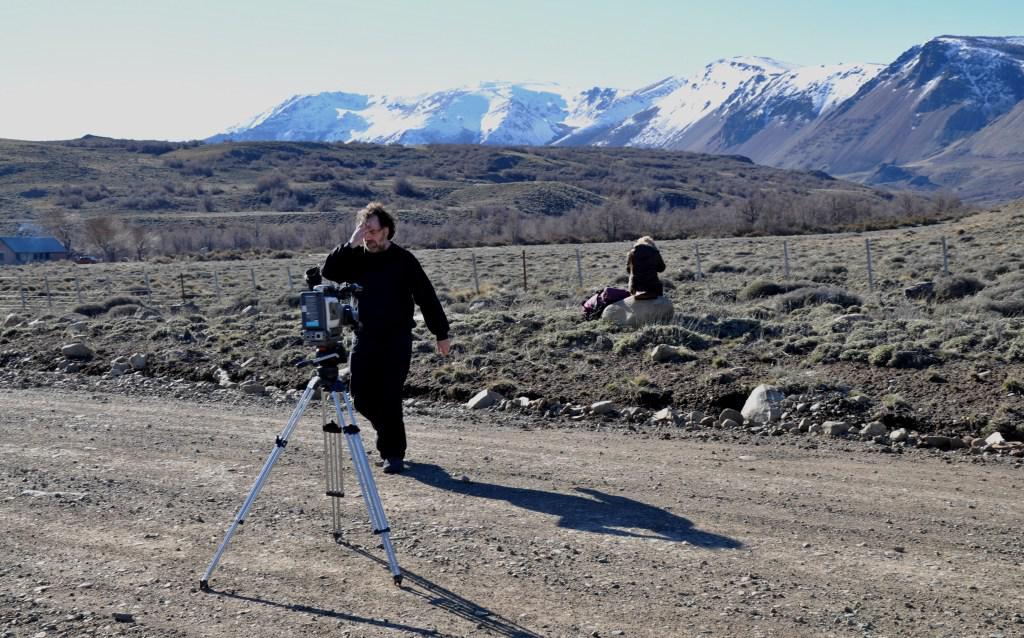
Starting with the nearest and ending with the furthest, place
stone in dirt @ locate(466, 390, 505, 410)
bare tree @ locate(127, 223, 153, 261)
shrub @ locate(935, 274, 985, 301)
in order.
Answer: stone in dirt @ locate(466, 390, 505, 410)
shrub @ locate(935, 274, 985, 301)
bare tree @ locate(127, 223, 153, 261)

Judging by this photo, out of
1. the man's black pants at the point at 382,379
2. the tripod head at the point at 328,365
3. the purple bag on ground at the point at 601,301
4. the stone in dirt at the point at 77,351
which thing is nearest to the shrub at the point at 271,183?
the stone in dirt at the point at 77,351

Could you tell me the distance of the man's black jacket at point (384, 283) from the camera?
6793mm

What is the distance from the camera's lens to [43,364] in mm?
14430

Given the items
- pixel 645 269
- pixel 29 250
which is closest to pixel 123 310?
pixel 645 269

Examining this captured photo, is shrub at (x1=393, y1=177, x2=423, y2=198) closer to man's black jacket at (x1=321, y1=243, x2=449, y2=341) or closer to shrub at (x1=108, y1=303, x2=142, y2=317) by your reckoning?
shrub at (x1=108, y1=303, x2=142, y2=317)

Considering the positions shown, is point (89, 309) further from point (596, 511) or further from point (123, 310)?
point (596, 511)

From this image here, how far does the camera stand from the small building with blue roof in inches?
3088

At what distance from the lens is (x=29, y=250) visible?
80000mm

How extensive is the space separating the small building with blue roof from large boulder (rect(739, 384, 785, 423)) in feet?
259

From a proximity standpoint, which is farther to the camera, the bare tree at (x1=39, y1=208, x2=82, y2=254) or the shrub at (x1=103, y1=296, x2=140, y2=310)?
the bare tree at (x1=39, y1=208, x2=82, y2=254)

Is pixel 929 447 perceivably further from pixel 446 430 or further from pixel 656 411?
pixel 446 430

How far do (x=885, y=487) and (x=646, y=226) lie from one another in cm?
7331

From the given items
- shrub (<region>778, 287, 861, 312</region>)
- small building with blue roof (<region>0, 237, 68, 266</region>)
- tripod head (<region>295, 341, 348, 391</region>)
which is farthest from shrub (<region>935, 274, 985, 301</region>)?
small building with blue roof (<region>0, 237, 68, 266</region>)

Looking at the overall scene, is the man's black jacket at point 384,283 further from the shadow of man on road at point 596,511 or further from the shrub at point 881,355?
the shrub at point 881,355
